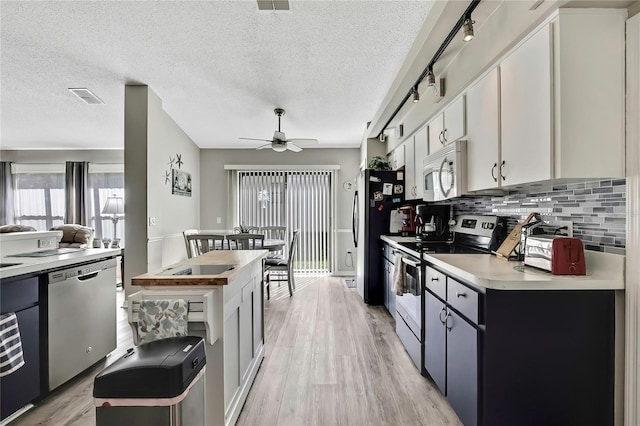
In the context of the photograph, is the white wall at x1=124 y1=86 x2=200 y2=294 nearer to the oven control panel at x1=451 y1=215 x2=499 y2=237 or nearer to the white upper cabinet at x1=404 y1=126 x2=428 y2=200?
the white upper cabinet at x1=404 y1=126 x2=428 y2=200

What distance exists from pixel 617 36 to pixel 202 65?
3.33 meters

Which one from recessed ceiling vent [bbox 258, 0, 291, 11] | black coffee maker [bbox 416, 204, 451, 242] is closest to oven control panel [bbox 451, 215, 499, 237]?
black coffee maker [bbox 416, 204, 451, 242]

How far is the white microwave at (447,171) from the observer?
2.25 meters

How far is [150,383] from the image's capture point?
1151 mm

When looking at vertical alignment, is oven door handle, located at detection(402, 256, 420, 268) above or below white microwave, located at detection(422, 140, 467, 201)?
below

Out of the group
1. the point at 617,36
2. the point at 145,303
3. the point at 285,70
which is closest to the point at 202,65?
the point at 285,70

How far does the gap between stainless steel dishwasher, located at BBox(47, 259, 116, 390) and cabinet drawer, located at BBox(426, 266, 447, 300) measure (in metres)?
2.49

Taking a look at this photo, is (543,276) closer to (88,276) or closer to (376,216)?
(376,216)

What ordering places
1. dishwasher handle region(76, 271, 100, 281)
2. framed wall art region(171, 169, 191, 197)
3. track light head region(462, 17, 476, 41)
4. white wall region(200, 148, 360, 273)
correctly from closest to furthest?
track light head region(462, 17, 476, 41)
dishwasher handle region(76, 271, 100, 281)
framed wall art region(171, 169, 191, 197)
white wall region(200, 148, 360, 273)

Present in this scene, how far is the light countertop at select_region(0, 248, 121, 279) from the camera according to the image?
1.74 metres

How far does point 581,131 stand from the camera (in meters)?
1.37

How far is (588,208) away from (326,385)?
6.31 ft

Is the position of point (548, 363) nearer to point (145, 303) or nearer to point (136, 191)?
point (145, 303)

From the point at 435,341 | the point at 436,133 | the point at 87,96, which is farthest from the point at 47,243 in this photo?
the point at 436,133
